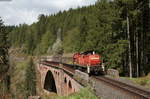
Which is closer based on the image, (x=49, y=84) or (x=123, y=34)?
(x=123, y=34)

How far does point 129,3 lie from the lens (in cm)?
3011

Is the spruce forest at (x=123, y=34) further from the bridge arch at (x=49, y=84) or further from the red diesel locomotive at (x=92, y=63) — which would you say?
the bridge arch at (x=49, y=84)

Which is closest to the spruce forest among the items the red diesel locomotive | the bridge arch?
the red diesel locomotive

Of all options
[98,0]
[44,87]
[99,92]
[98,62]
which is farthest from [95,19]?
[44,87]

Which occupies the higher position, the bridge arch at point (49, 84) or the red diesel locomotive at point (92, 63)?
the red diesel locomotive at point (92, 63)

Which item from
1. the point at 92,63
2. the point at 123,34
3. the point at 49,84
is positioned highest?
the point at 123,34

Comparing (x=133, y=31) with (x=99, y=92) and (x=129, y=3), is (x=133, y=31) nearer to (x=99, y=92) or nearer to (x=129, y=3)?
(x=129, y=3)

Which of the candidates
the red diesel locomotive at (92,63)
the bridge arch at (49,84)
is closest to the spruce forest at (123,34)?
the red diesel locomotive at (92,63)

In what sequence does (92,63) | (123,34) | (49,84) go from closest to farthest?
1. (92,63)
2. (123,34)
3. (49,84)

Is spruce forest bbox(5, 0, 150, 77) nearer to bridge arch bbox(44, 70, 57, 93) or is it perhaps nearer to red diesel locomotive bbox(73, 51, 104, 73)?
red diesel locomotive bbox(73, 51, 104, 73)

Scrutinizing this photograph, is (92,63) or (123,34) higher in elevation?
(123,34)

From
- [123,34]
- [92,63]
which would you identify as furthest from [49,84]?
[92,63]

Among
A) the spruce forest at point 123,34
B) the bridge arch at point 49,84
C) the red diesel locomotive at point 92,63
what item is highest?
the spruce forest at point 123,34

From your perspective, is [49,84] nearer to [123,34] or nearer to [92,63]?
[123,34]
